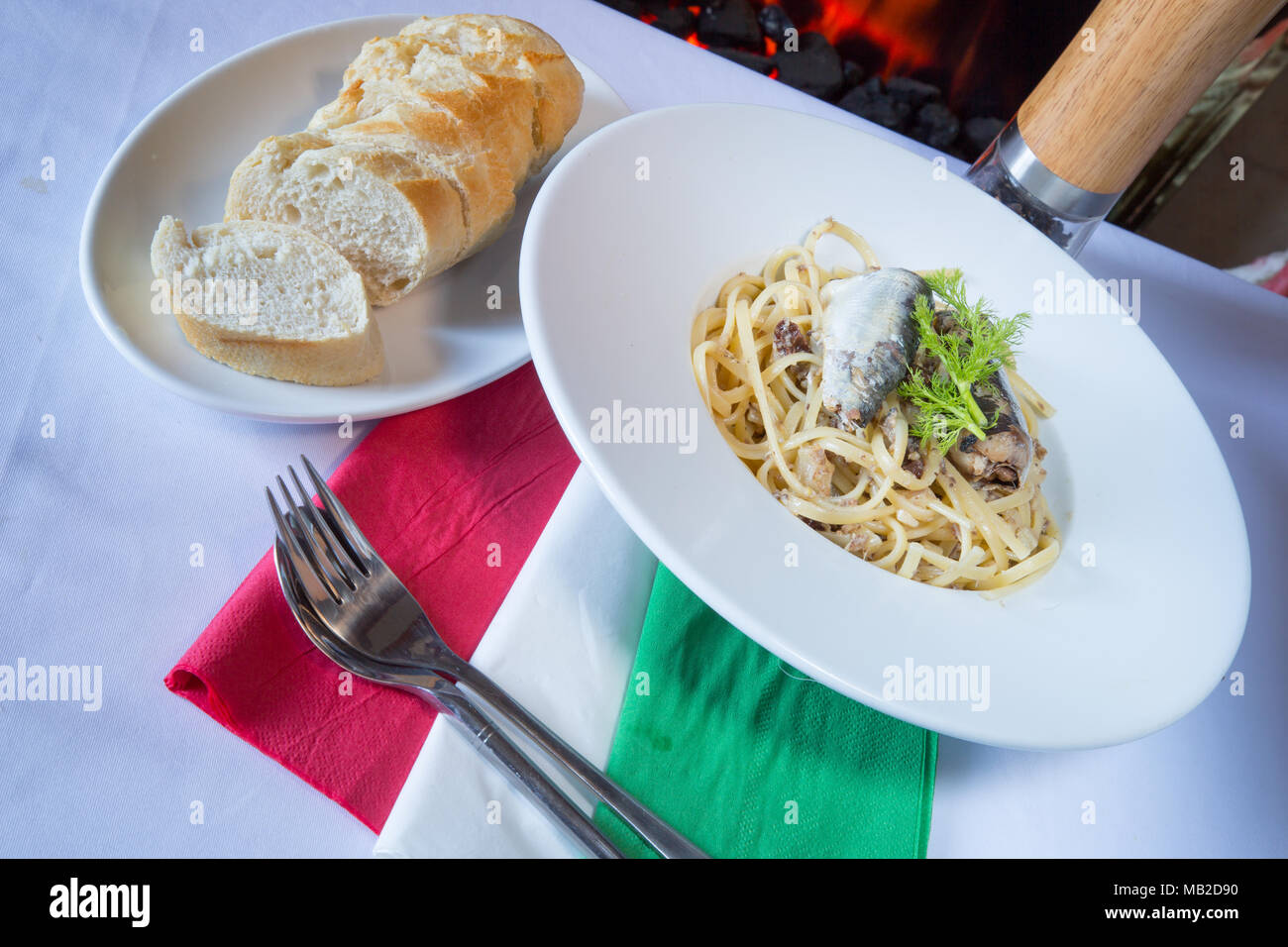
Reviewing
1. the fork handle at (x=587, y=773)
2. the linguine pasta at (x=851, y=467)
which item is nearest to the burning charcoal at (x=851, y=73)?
the linguine pasta at (x=851, y=467)

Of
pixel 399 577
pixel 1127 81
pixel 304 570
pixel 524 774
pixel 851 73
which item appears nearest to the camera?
pixel 524 774

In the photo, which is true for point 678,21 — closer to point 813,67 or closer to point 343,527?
point 813,67

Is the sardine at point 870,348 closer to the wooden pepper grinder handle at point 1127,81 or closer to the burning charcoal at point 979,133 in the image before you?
the wooden pepper grinder handle at point 1127,81

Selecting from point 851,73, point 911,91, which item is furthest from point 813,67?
point 911,91

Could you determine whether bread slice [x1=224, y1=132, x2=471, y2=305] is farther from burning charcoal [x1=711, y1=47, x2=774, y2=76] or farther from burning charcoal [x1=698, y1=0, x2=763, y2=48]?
burning charcoal [x1=698, y1=0, x2=763, y2=48]

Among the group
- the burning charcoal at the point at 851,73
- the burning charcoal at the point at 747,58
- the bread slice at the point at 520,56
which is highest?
the bread slice at the point at 520,56

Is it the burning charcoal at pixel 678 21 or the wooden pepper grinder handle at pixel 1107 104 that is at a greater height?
the wooden pepper grinder handle at pixel 1107 104

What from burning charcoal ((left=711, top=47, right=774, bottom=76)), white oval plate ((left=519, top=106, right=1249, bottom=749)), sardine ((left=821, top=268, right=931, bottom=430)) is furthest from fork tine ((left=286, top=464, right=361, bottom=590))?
burning charcoal ((left=711, top=47, right=774, bottom=76))
